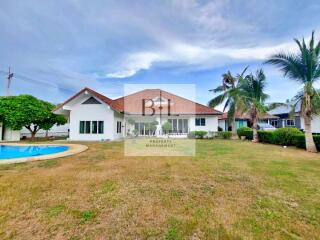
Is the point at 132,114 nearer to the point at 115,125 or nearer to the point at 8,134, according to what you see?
the point at 115,125

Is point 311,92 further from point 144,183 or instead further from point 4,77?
point 4,77

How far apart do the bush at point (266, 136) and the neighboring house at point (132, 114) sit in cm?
546

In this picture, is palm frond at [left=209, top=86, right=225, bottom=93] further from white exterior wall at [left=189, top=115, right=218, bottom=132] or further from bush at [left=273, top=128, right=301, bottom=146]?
bush at [left=273, top=128, right=301, bottom=146]

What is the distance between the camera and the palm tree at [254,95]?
17609 millimetres

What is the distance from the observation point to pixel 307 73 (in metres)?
12.0

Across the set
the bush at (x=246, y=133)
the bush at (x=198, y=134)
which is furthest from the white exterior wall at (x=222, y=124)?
the bush at (x=198, y=134)

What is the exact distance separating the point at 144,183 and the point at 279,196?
149 inches

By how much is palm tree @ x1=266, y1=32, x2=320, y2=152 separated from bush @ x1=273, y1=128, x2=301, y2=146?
7.22 ft

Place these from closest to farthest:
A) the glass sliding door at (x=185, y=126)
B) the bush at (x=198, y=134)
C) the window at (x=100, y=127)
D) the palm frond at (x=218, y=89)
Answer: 1. the window at (x=100, y=127)
2. the bush at (x=198, y=134)
3. the glass sliding door at (x=185, y=126)
4. the palm frond at (x=218, y=89)

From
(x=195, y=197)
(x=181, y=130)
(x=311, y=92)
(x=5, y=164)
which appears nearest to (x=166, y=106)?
(x=181, y=130)

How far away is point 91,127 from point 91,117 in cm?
112

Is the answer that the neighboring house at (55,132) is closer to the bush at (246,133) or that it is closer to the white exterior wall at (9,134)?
the white exterior wall at (9,134)

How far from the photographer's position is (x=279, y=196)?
184 inches

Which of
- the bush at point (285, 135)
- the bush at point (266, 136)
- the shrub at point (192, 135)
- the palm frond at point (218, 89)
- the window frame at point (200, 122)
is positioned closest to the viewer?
the bush at point (285, 135)
